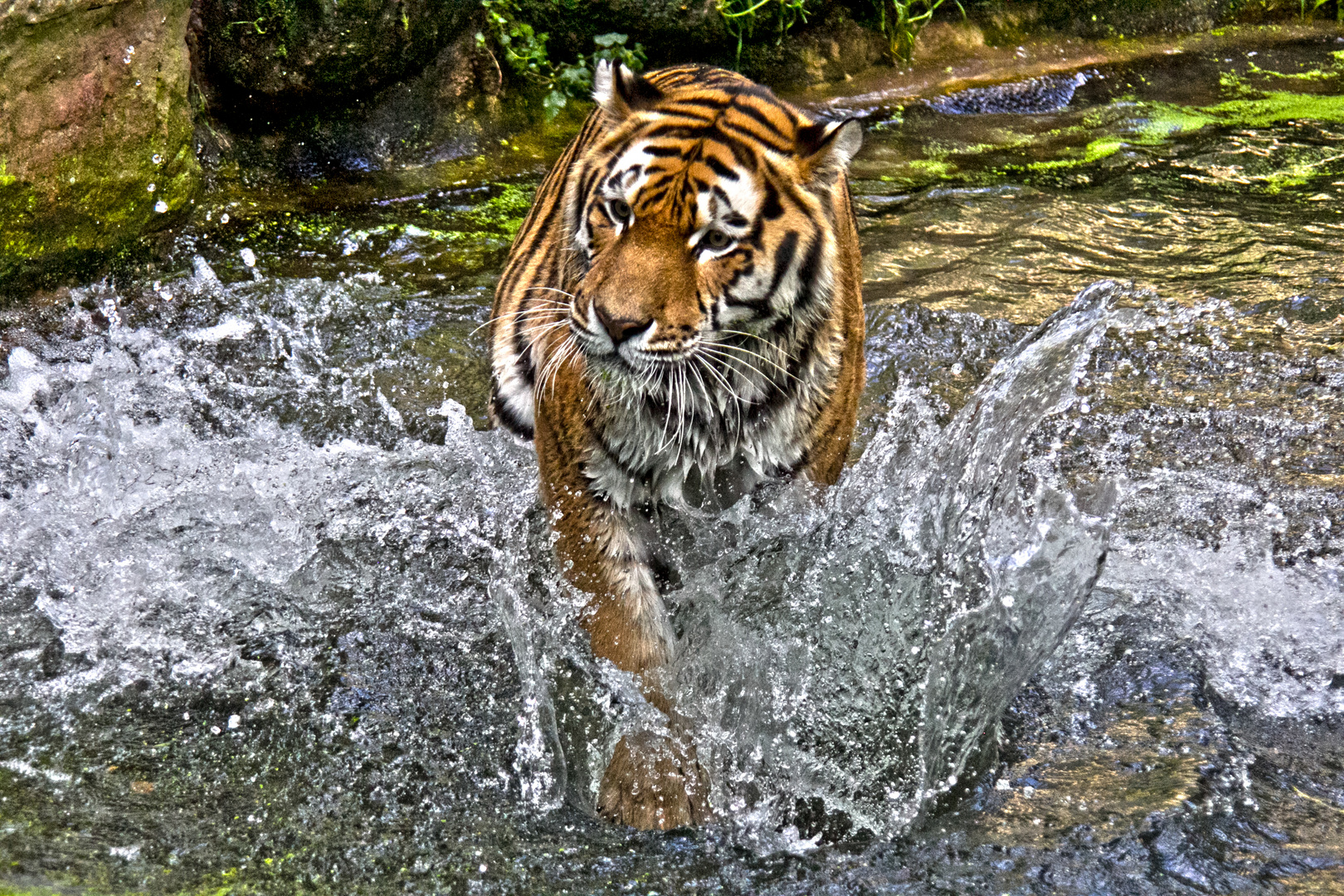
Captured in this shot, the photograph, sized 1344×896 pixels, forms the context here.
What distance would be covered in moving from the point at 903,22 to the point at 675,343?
3882 mm

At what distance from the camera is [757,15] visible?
508 centimetres

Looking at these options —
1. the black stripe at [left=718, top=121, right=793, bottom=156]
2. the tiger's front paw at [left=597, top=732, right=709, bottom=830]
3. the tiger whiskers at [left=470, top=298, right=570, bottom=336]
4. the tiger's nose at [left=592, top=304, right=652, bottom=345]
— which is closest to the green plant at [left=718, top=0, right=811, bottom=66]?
the tiger whiskers at [left=470, top=298, right=570, bottom=336]

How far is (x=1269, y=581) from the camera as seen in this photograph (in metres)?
2.66

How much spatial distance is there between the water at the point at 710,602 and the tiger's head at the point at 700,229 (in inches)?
20.0

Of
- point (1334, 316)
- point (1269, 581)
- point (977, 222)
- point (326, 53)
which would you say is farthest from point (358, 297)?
point (1334, 316)

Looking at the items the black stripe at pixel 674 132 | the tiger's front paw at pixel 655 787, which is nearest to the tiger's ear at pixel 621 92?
the black stripe at pixel 674 132

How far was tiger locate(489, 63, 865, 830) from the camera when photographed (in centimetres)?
221

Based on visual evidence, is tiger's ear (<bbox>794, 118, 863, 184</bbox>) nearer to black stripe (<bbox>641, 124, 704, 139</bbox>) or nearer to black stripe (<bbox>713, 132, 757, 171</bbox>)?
black stripe (<bbox>713, 132, 757, 171</bbox>)

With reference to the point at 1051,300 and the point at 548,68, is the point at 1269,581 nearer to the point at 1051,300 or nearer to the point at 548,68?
the point at 1051,300

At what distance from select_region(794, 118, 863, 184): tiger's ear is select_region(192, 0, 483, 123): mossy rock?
2.66m

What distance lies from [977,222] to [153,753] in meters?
3.38

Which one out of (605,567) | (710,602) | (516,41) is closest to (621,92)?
(605,567)

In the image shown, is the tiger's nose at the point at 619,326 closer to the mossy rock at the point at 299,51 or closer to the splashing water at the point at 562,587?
the splashing water at the point at 562,587

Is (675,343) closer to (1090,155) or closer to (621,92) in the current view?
(621,92)
